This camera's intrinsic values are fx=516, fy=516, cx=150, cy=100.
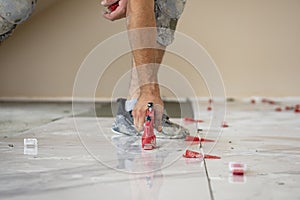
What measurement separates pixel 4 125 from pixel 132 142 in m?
0.71

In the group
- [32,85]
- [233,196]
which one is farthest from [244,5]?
[233,196]

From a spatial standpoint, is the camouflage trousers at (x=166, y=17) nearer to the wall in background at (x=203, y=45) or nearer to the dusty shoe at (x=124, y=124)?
the dusty shoe at (x=124, y=124)

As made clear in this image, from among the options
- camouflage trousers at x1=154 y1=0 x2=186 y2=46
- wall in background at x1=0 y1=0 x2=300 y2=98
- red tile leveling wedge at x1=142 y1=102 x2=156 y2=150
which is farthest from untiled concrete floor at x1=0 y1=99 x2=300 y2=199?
wall in background at x1=0 y1=0 x2=300 y2=98

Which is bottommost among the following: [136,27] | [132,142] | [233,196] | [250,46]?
[233,196]

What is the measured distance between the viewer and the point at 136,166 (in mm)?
1227

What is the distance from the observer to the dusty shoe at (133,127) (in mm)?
1693

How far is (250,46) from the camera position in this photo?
12.8ft

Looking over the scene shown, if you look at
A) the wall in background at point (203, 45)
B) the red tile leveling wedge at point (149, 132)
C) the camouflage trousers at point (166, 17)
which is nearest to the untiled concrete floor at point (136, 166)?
the red tile leveling wedge at point (149, 132)

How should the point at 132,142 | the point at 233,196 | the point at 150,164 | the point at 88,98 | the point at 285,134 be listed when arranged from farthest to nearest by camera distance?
the point at 88,98, the point at 285,134, the point at 132,142, the point at 150,164, the point at 233,196

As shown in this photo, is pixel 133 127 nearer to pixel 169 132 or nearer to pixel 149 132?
pixel 169 132

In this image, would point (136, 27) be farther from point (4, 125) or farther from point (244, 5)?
point (244, 5)

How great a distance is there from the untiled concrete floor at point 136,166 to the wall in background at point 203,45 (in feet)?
6.20

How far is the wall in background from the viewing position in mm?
3898

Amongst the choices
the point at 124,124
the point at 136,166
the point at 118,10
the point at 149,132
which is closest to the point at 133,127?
the point at 124,124
